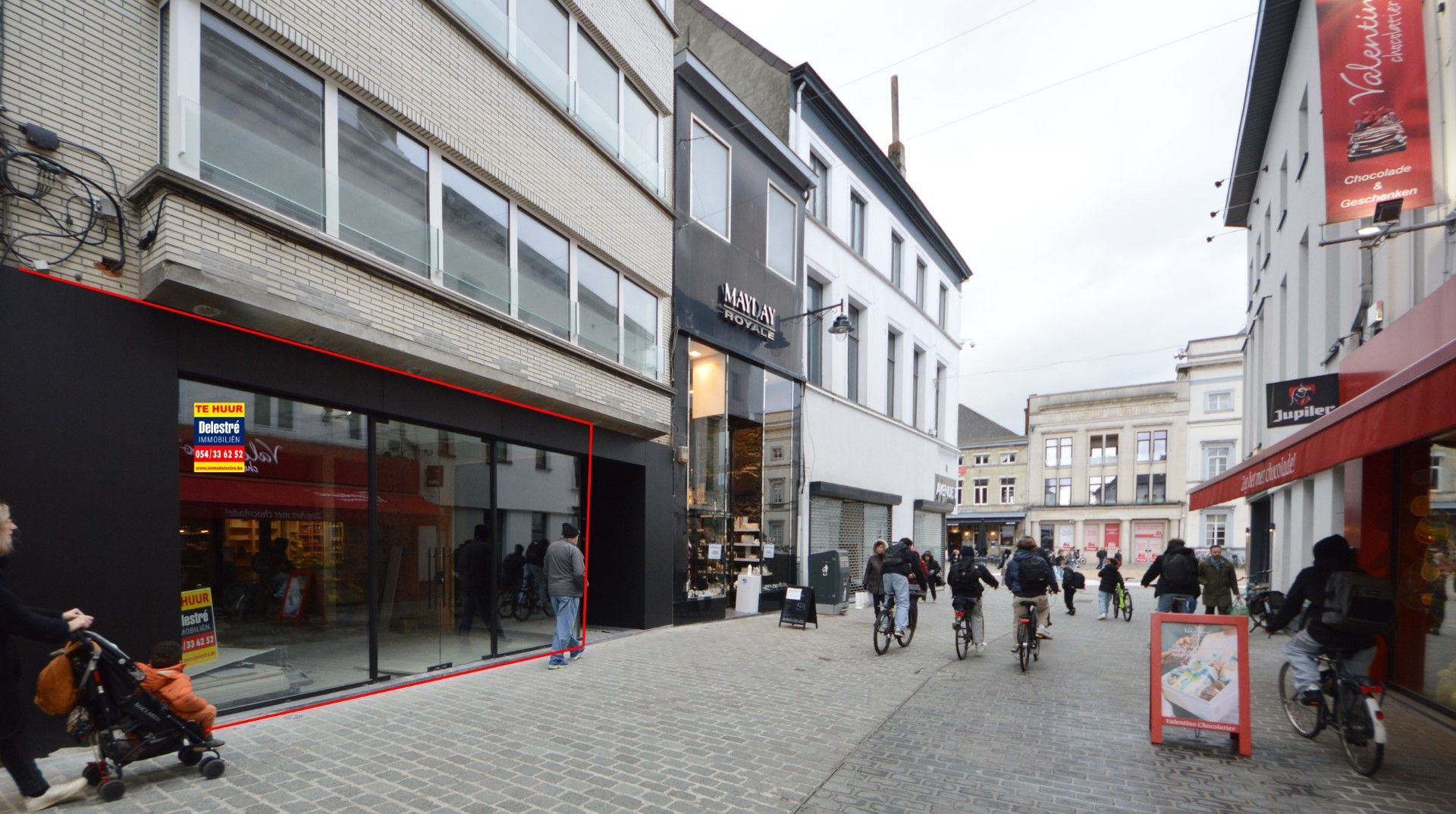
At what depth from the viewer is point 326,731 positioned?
5.95 m

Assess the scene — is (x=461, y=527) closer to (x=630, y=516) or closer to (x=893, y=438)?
(x=630, y=516)

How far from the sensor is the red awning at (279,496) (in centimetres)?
655

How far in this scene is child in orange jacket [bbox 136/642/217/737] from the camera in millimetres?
4629

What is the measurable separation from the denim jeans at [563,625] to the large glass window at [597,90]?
6.68 m

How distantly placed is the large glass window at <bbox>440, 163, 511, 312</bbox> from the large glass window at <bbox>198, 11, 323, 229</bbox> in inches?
64.9

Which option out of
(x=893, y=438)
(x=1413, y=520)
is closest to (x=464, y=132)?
(x=1413, y=520)

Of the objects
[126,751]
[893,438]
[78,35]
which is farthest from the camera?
[893,438]

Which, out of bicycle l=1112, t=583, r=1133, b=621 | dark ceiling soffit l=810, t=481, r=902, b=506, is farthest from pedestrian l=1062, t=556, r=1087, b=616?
dark ceiling soffit l=810, t=481, r=902, b=506

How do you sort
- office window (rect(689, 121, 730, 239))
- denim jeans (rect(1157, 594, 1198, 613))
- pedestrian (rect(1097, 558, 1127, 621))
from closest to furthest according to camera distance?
1. denim jeans (rect(1157, 594, 1198, 613))
2. office window (rect(689, 121, 730, 239))
3. pedestrian (rect(1097, 558, 1127, 621))

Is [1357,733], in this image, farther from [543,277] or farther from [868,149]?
[868,149]

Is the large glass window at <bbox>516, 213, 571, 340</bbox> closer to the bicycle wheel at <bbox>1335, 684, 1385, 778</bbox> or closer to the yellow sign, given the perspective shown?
the yellow sign

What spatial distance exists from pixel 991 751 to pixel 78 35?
849cm

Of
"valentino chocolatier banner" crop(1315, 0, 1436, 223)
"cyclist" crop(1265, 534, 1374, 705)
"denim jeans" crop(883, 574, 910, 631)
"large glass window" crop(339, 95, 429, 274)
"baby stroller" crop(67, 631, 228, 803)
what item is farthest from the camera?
"denim jeans" crop(883, 574, 910, 631)

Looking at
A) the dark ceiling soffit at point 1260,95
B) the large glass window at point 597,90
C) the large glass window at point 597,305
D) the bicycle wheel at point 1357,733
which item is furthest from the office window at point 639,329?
the dark ceiling soffit at point 1260,95
